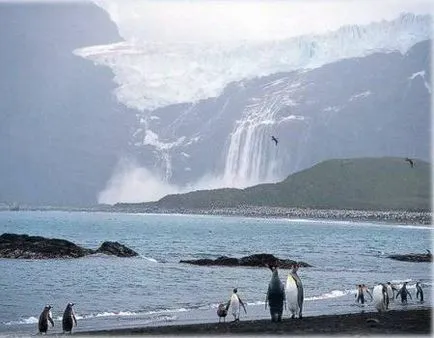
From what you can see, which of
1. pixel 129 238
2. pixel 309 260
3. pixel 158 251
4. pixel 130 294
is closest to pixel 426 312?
pixel 130 294

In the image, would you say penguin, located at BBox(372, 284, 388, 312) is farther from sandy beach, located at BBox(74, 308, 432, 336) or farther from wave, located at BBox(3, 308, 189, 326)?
wave, located at BBox(3, 308, 189, 326)

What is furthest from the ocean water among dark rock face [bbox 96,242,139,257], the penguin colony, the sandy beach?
the sandy beach

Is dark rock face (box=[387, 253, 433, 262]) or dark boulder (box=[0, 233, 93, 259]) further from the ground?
dark boulder (box=[0, 233, 93, 259])

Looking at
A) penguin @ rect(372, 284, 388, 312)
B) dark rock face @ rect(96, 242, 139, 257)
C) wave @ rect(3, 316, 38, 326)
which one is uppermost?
dark rock face @ rect(96, 242, 139, 257)

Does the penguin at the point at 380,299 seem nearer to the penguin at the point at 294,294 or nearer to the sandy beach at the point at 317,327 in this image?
the sandy beach at the point at 317,327

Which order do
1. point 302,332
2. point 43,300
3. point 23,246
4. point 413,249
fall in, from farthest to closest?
1. point 413,249
2. point 23,246
3. point 43,300
4. point 302,332

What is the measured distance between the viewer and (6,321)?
31.7 m

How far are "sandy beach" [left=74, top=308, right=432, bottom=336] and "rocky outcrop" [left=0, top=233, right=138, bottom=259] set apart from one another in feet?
128

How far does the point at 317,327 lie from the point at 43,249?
45.1 metres

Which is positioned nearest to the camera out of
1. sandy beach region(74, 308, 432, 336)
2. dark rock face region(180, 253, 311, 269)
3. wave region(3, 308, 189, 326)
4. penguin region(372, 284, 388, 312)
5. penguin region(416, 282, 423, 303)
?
sandy beach region(74, 308, 432, 336)

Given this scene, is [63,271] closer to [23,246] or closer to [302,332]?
[23,246]

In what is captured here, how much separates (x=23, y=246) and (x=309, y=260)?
77.1 feet

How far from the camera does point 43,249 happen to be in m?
65.6

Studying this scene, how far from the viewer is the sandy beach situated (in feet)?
73.7
